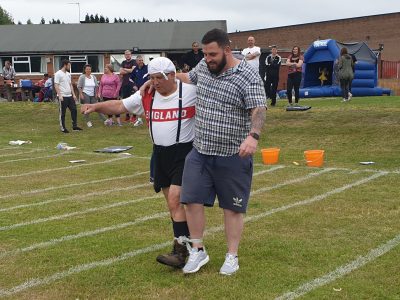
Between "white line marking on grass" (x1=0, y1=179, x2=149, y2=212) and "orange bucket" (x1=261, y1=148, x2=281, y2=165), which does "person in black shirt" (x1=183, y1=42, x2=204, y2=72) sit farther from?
"white line marking on grass" (x1=0, y1=179, x2=149, y2=212)

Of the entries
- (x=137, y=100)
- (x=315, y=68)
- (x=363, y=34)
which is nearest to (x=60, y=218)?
(x=137, y=100)

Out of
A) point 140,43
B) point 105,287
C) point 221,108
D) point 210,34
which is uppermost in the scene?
point 140,43

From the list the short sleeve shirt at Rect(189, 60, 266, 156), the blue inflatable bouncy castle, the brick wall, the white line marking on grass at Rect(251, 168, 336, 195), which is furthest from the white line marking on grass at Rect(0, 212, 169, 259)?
the brick wall

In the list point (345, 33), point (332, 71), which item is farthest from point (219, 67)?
point (345, 33)

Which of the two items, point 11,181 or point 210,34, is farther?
point 11,181

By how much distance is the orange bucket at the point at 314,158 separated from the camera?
1000cm

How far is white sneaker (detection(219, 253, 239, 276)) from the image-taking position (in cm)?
461

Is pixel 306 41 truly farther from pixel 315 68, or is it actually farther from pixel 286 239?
pixel 286 239

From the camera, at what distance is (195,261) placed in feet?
15.5

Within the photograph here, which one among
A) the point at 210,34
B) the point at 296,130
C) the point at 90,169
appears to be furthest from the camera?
the point at 296,130

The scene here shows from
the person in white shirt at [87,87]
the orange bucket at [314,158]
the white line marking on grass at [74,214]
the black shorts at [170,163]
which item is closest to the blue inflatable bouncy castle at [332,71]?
the person in white shirt at [87,87]

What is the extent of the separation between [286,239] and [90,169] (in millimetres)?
5626

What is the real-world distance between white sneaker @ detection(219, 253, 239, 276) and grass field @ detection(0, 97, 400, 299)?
3.9 inches

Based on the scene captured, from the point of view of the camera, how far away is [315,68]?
26.9m
